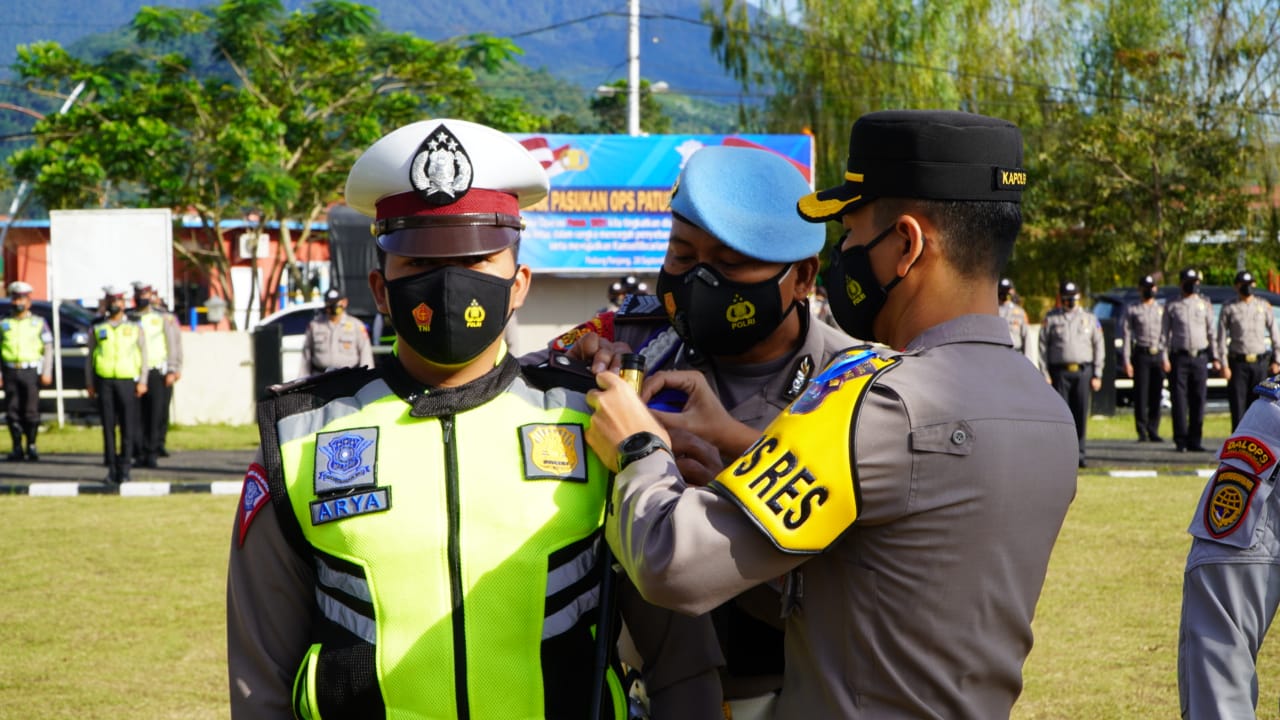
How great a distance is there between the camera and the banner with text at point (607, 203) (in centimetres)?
1997

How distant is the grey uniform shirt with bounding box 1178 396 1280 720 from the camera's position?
2.84 metres

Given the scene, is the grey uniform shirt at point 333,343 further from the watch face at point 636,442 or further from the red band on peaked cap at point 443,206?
the watch face at point 636,442

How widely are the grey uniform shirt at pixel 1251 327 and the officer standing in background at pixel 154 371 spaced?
1282 cm

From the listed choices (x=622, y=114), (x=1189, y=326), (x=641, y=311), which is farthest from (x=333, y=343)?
(x=622, y=114)

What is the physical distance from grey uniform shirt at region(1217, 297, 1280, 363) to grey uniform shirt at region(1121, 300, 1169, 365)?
1035 mm

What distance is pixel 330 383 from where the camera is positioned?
243 cm

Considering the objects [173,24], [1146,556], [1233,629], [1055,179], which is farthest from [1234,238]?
[1233,629]

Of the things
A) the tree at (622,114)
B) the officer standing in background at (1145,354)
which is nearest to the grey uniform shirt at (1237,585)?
the officer standing in background at (1145,354)

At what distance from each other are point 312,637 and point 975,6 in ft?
96.2

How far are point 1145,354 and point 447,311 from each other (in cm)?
1614

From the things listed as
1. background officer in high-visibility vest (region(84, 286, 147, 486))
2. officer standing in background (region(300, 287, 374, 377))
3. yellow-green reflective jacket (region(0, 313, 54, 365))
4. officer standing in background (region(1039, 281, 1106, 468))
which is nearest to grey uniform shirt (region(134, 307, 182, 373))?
background officer in high-visibility vest (region(84, 286, 147, 486))

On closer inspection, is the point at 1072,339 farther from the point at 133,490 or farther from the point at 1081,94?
the point at 1081,94

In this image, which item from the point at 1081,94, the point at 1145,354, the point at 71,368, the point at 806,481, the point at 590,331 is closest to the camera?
the point at 806,481

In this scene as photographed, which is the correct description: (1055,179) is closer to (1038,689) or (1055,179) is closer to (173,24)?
(173,24)
